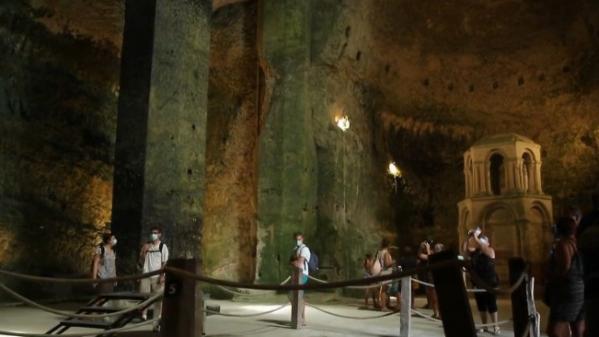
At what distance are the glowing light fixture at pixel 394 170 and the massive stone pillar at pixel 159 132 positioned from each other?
799cm

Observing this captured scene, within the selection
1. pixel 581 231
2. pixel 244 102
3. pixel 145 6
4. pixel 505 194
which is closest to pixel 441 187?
pixel 505 194

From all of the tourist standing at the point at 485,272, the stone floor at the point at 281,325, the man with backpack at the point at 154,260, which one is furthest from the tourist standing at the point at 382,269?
the man with backpack at the point at 154,260

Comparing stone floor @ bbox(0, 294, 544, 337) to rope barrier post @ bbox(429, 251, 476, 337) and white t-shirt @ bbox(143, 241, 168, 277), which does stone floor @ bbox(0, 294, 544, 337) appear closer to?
white t-shirt @ bbox(143, 241, 168, 277)

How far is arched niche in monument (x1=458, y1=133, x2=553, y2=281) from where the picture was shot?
533 inches

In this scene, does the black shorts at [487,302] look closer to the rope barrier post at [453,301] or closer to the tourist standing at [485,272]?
the tourist standing at [485,272]

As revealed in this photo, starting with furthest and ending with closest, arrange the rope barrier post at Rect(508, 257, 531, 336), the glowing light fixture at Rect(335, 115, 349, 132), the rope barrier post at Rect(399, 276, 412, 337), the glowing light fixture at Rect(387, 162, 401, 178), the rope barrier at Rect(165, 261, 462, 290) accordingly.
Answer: the glowing light fixture at Rect(387, 162, 401, 178)
the glowing light fixture at Rect(335, 115, 349, 132)
the rope barrier post at Rect(399, 276, 412, 337)
the rope barrier post at Rect(508, 257, 531, 336)
the rope barrier at Rect(165, 261, 462, 290)

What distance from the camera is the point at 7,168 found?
1095cm

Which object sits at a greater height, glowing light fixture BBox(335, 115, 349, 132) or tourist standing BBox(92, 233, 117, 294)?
glowing light fixture BBox(335, 115, 349, 132)

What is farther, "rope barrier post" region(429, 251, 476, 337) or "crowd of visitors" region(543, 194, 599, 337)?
"crowd of visitors" region(543, 194, 599, 337)

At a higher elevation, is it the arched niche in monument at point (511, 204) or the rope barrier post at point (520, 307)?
the arched niche in monument at point (511, 204)

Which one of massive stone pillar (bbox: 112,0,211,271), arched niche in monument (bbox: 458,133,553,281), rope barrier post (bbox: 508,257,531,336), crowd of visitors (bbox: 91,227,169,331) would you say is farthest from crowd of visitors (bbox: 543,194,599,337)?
arched niche in monument (bbox: 458,133,553,281)

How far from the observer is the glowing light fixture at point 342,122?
14.0 meters

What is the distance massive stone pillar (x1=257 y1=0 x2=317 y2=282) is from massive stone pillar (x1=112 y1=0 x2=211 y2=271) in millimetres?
2332

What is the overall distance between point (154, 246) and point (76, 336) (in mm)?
3387
